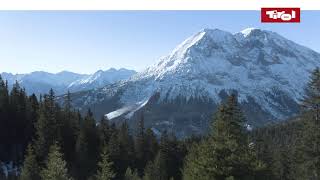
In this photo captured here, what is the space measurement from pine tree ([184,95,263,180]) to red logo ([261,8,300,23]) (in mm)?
5020

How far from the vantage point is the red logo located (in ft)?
85.9

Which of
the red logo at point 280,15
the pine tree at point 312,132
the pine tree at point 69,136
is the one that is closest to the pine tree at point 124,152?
the pine tree at point 69,136

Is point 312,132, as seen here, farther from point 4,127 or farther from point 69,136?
point 4,127

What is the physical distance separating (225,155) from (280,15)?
7993 mm

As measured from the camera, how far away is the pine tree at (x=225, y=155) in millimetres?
24250

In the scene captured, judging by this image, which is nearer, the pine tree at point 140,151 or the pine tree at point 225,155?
the pine tree at point 225,155

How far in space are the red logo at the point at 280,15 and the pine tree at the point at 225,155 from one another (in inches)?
198

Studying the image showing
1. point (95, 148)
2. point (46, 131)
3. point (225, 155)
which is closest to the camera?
point (225, 155)

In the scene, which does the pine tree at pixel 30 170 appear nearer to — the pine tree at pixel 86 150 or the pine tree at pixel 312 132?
the pine tree at pixel 86 150

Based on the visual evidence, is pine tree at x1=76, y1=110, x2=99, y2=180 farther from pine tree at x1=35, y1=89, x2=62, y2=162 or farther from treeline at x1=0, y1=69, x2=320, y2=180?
pine tree at x1=35, y1=89, x2=62, y2=162

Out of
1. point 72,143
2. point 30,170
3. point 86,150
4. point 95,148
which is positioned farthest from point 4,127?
point 30,170

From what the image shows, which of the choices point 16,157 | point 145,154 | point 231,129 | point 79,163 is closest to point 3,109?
point 16,157

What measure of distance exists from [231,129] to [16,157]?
215ft

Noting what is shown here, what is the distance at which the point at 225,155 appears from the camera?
2455 cm
